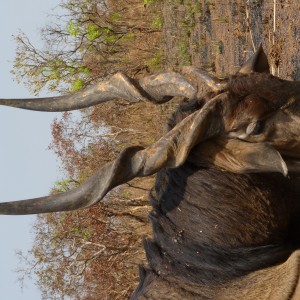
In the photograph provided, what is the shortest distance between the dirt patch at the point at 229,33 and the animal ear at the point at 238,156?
407 centimetres

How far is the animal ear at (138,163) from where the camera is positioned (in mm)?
3225

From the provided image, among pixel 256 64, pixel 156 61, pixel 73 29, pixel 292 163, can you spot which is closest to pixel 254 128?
pixel 292 163

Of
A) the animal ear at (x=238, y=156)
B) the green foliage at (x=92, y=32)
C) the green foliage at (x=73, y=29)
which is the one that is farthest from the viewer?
the green foliage at (x=92, y=32)

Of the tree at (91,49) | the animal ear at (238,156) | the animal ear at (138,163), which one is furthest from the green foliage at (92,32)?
the animal ear at (138,163)

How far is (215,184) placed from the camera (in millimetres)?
3674

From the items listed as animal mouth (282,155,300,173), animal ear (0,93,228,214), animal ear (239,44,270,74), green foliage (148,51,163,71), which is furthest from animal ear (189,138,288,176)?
green foliage (148,51,163,71)

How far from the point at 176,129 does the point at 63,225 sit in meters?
12.6

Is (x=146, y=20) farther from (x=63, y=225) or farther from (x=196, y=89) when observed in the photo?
(x=196, y=89)

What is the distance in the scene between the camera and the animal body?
3.30 meters

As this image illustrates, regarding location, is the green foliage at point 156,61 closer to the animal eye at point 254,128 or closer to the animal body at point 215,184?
the animal body at point 215,184

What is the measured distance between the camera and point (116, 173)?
10.7 feet

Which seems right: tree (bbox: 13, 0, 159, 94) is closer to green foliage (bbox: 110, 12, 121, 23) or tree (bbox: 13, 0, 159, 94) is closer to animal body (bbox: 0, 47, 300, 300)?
green foliage (bbox: 110, 12, 121, 23)

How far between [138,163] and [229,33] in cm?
748

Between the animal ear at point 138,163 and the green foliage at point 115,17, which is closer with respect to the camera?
the animal ear at point 138,163
